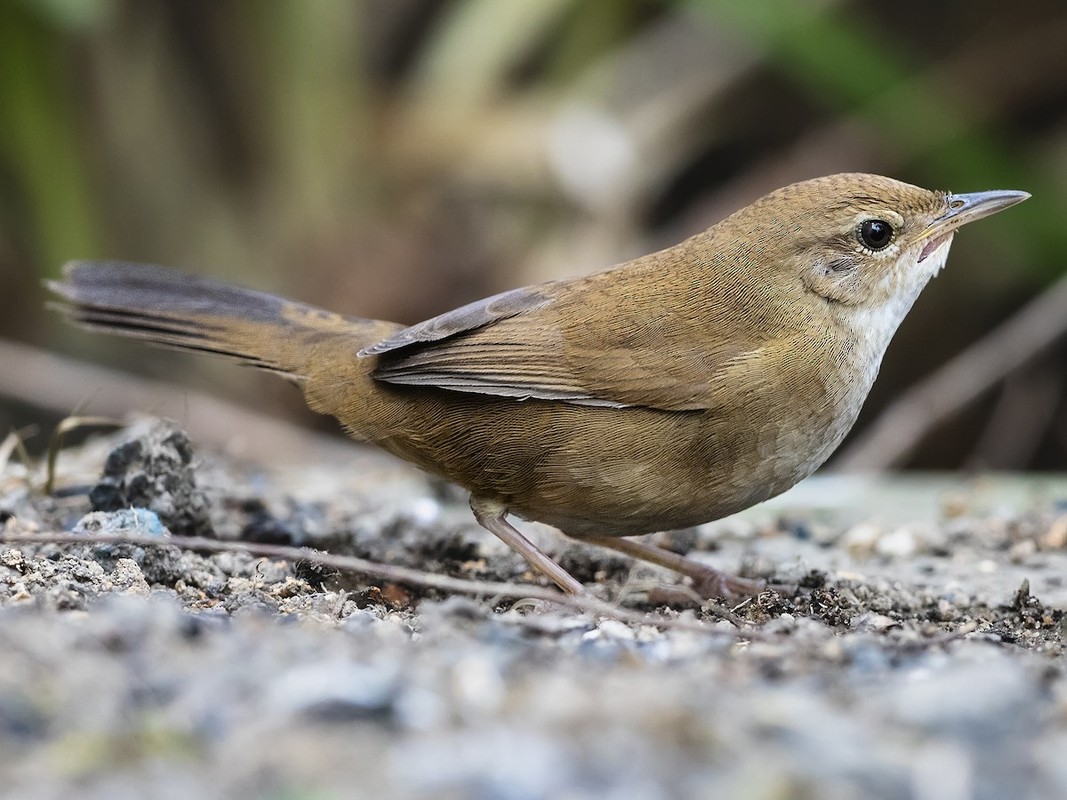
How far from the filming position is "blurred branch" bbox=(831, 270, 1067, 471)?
6852mm

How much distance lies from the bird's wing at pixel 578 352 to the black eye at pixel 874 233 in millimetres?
579

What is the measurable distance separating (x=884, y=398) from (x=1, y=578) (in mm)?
7102

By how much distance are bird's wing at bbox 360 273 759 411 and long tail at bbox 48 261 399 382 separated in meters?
0.42

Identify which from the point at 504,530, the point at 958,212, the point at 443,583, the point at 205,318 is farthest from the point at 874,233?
the point at 205,318

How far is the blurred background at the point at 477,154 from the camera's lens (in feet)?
27.1

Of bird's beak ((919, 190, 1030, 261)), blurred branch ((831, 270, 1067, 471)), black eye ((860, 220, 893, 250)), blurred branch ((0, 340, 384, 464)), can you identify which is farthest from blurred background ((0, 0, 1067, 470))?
black eye ((860, 220, 893, 250))

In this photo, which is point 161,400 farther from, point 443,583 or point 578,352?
point 443,583

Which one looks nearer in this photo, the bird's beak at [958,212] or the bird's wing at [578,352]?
the bird's wing at [578,352]

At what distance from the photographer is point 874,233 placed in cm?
427

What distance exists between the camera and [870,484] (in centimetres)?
628

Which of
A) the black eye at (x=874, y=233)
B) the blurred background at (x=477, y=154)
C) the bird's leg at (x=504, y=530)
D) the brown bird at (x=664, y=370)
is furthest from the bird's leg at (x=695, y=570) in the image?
the blurred background at (x=477, y=154)

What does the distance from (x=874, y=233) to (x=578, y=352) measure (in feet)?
3.45

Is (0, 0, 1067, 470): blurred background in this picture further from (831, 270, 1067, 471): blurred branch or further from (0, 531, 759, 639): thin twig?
(0, 531, 759, 639): thin twig

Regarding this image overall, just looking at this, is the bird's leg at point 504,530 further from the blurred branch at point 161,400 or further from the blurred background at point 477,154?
the blurred background at point 477,154
